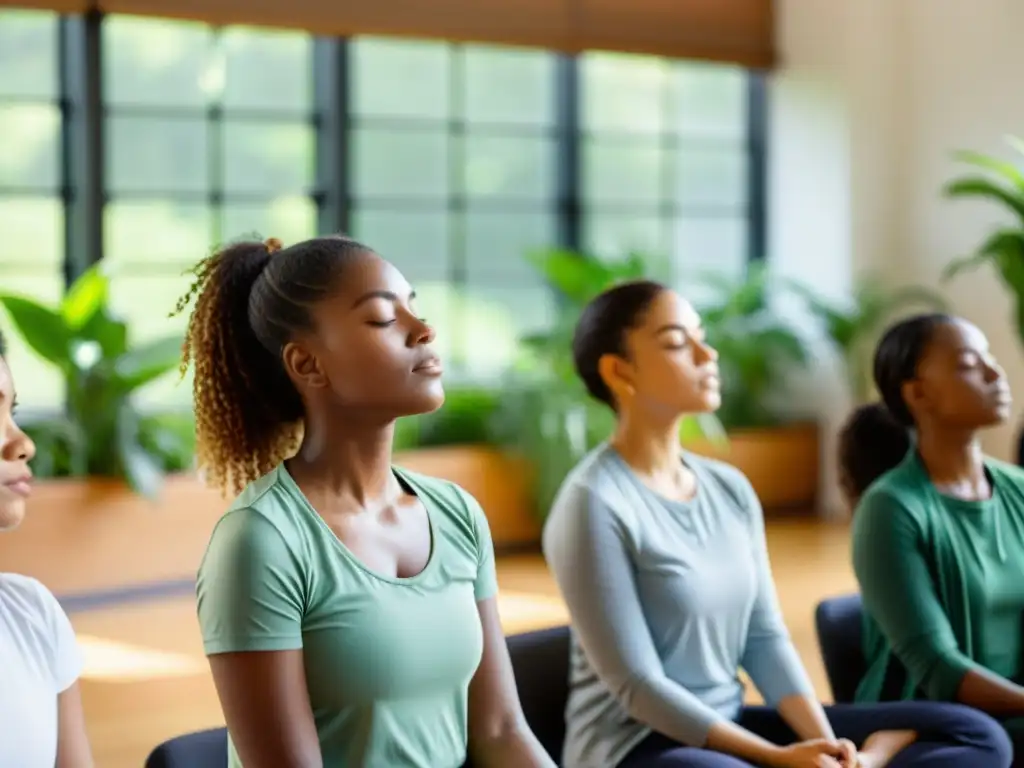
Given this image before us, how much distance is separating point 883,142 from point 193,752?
246 inches

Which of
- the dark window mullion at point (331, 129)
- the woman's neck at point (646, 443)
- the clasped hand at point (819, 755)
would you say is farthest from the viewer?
the dark window mullion at point (331, 129)

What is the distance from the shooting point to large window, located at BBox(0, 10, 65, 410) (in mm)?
5980

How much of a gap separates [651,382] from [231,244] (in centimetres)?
81

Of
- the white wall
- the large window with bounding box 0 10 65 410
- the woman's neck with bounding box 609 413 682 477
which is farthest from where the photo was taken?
the white wall

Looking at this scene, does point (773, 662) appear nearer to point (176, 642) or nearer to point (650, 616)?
point (650, 616)

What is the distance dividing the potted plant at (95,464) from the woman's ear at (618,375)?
3163 mm

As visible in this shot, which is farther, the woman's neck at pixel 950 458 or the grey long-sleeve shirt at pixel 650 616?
the woman's neck at pixel 950 458

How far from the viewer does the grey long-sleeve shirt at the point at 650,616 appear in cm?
227

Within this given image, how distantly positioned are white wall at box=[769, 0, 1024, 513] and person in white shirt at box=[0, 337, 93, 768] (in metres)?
6.07

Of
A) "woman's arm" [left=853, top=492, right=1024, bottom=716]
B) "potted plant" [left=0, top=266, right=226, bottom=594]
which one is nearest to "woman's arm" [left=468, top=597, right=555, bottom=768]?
"woman's arm" [left=853, top=492, right=1024, bottom=716]

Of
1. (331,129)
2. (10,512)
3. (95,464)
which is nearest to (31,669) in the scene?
(10,512)

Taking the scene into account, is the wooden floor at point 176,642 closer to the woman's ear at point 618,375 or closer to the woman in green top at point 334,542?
the woman's ear at point 618,375

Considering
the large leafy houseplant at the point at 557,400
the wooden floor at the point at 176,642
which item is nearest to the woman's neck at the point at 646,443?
the wooden floor at the point at 176,642

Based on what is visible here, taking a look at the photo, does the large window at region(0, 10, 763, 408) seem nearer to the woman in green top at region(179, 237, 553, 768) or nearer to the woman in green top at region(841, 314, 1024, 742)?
the woman in green top at region(841, 314, 1024, 742)
